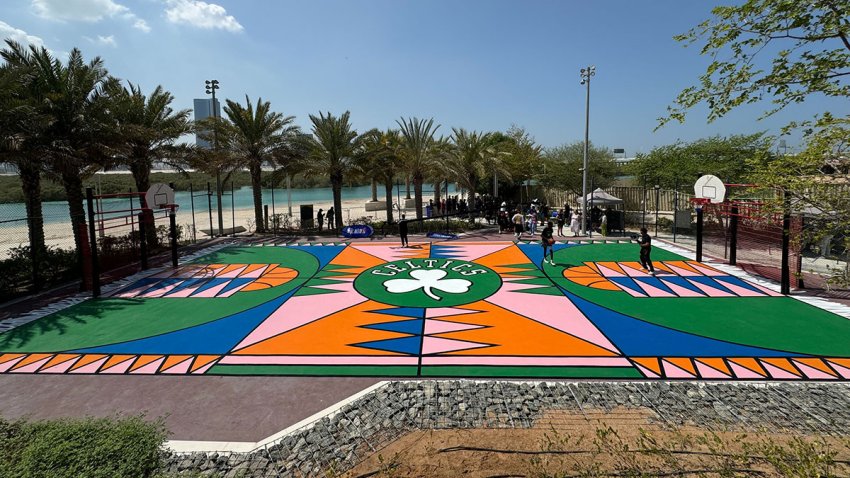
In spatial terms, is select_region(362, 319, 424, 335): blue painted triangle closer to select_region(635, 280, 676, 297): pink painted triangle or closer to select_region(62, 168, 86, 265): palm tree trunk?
select_region(635, 280, 676, 297): pink painted triangle

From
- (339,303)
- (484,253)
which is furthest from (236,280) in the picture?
(484,253)

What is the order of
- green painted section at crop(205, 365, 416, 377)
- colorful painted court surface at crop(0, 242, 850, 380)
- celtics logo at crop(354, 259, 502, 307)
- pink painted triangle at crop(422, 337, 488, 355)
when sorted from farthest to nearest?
celtics logo at crop(354, 259, 502, 307) → pink painted triangle at crop(422, 337, 488, 355) → colorful painted court surface at crop(0, 242, 850, 380) → green painted section at crop(205, 365, 416, 377)

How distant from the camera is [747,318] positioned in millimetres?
11219

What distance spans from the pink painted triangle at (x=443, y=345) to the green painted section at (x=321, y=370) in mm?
883

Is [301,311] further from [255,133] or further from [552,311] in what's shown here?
[255,133]

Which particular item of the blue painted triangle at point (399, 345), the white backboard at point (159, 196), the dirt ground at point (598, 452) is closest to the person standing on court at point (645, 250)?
the blue painted triangle at point (399, 345)

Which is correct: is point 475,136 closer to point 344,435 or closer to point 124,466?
point 344,435

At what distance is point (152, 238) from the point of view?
2147 centimetres

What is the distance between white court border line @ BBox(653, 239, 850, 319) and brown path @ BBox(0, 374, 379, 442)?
499 inches

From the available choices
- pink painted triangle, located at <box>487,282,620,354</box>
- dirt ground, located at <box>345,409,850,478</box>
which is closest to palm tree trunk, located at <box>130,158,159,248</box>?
pink painted triangle, located at <box>487,282,620,354</box>

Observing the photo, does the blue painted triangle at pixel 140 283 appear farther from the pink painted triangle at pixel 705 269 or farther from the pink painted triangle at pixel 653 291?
the pink painted triangle at pixel 705 269

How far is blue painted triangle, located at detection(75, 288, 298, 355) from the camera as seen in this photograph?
985cm

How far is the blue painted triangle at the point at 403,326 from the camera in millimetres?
10758

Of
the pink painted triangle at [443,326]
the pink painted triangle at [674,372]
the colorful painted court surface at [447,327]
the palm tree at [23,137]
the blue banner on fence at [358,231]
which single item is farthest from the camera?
the blue banner on fence at [358,231]
